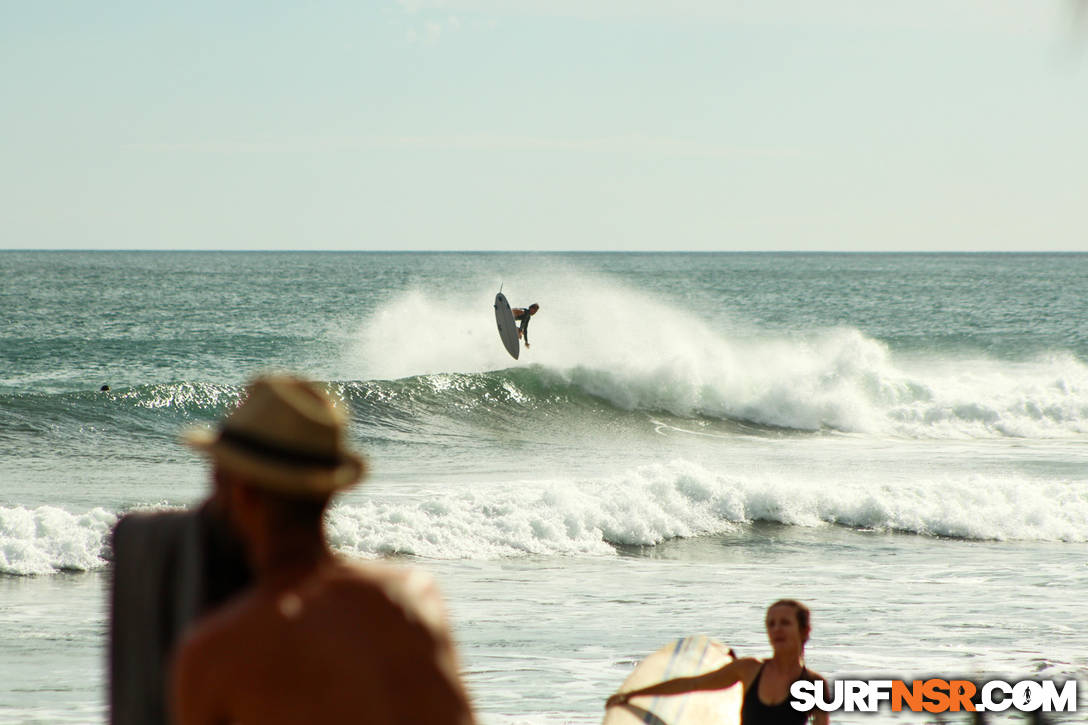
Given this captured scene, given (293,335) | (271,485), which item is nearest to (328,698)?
(271,485)

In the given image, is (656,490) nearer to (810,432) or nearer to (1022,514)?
(1022,514)

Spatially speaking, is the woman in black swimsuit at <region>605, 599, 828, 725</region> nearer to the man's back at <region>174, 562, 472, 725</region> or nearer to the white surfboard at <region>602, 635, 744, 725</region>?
the white surfboard at <region>602, 635, 744, 725</region>

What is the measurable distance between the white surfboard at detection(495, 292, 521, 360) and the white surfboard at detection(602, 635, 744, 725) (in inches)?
654

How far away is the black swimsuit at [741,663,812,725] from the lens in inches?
176

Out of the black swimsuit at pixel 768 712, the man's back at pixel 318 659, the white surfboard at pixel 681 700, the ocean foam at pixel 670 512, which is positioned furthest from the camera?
the ocean foam at pixel 670 512

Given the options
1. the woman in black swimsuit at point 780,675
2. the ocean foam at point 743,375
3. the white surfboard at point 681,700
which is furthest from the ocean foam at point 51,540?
the ocean foam at point 743,375

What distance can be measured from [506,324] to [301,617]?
20.8 meters

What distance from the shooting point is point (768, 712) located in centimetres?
450

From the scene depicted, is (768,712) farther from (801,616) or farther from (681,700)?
(681,700)

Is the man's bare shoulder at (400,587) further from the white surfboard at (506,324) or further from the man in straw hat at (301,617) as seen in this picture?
the white surfboard at (506,324)

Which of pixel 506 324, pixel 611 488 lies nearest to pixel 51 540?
pixel 611 488

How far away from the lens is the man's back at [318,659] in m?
1.38

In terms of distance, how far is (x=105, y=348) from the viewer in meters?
36.9

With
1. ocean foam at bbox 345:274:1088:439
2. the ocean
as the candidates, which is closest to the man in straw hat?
the ocean
